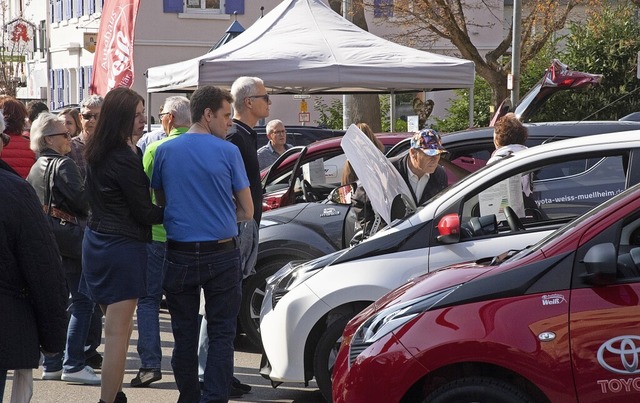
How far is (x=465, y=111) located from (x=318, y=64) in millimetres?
14710

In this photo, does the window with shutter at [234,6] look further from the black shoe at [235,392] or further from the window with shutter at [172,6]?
the black shoe at [235,392]

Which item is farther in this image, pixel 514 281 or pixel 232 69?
pixel 232 69

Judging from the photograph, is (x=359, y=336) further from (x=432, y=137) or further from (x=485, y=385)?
(x=432, y=137)

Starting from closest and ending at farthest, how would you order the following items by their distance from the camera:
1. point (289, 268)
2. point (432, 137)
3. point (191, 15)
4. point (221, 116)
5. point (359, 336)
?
point (359, 336) → point (221, 116) → point (289, 268) → point (432, 137) → point (191, 15)

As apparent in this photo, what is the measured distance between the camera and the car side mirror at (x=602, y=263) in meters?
4.61

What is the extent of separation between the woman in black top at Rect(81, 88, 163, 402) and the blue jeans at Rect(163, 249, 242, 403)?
9.1 inches

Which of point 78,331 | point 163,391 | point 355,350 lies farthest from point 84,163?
point 355,350

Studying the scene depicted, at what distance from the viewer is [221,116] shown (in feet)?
20.8

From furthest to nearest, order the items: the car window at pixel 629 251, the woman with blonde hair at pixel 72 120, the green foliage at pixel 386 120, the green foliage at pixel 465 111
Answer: the green foliage at pixel 386 120 → the green foliage at pixel 465 111 → the woman with blonde hair at pixel 72 120 → the car window at pixel 629 251

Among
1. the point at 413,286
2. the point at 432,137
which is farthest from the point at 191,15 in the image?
the point at 413,286

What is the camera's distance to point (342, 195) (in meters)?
8.58

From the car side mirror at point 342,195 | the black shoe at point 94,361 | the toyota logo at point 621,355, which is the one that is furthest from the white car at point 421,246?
the black shoe at point 94,361

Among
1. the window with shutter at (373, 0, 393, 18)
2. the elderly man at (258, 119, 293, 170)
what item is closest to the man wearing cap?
the elderly man at (258, 119, 293, 170)

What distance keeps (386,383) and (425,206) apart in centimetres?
185
